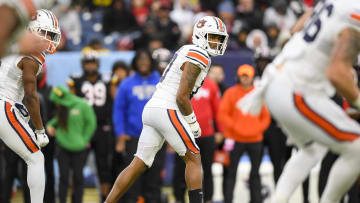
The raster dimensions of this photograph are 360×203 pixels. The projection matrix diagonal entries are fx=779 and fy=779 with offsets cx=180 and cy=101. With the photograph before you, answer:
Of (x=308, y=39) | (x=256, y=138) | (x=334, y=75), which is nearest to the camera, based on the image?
(x=334, y=75)

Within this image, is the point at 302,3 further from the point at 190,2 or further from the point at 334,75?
the point at 334,75

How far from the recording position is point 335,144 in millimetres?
5328

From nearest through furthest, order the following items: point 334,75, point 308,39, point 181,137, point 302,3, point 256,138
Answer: point 334,75
point 308,39
point 181,137
point 256,138
point 302,3

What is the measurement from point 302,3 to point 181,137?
27.3ft

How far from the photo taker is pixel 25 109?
702cm

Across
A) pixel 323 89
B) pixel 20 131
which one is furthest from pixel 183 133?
pixel 323 89

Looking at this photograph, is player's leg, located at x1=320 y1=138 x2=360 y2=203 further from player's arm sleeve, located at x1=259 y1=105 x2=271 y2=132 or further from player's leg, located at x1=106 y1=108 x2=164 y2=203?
player's arm sleeve, located at x1=259 y1=105 x2=271 y2=132

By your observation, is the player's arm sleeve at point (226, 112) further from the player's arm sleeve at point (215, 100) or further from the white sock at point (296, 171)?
the white sock at point (296, 171)

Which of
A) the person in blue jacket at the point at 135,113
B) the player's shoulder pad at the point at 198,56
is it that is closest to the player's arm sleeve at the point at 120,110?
the person in blue jacket at the point at 135,113

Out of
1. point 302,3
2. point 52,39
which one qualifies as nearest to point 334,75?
point 52,39

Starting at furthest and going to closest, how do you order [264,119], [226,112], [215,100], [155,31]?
[155,31]
[215,100]
[226,112]
[264,119]

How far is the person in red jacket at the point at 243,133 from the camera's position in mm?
9281

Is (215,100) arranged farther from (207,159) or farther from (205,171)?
(205,171)

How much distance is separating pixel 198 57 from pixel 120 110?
2.88 m
